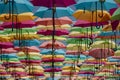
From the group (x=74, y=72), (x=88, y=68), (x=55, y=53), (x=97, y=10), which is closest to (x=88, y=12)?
(x=97, y=10)

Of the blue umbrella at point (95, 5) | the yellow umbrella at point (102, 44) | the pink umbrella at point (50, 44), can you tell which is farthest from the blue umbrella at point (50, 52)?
the blue umbrella at point (95, 5)

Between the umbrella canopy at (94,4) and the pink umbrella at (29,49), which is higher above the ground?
the umbrella canopy at (94,4)

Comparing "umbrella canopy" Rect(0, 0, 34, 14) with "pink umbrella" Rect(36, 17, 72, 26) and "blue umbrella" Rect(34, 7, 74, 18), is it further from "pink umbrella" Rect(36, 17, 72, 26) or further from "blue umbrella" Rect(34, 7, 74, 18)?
"pink umbrella" Rect(36, 17, 72, 26)

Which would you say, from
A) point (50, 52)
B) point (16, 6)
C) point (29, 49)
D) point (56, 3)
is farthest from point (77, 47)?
point (56, 3)

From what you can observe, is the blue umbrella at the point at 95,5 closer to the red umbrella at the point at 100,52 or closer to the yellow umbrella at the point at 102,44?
the yellow umbrella at the point at 102,44

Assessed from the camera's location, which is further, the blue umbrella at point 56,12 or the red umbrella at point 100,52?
the red umbrella at point 100,52

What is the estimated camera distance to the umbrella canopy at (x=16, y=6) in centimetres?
1489

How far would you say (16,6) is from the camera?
49.3 ft

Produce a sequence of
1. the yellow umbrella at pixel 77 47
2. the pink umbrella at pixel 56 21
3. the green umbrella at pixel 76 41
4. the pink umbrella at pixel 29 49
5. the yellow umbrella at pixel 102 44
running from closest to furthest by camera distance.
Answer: the pink umbrella at pixel 56 21, the yellow umbrella at pixel 102 44, the green umbrella at pixel 76 41, the yellow umbrella at pixel 77 47, the pink umbrella at pixel 29 49

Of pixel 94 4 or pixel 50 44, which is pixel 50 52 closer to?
pixel 50 44

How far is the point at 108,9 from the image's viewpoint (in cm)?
1418

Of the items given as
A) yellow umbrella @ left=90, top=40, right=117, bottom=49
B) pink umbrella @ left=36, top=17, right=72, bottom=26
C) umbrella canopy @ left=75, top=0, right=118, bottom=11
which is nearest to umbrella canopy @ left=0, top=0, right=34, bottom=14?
pink umbrella @ left=36, top=17, right=72, bottom=26

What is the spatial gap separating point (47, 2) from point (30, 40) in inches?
304

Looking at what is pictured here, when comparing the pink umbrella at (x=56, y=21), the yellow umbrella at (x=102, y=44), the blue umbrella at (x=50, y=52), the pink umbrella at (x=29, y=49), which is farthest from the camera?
the blue umbrella at (x=50, y=52)
